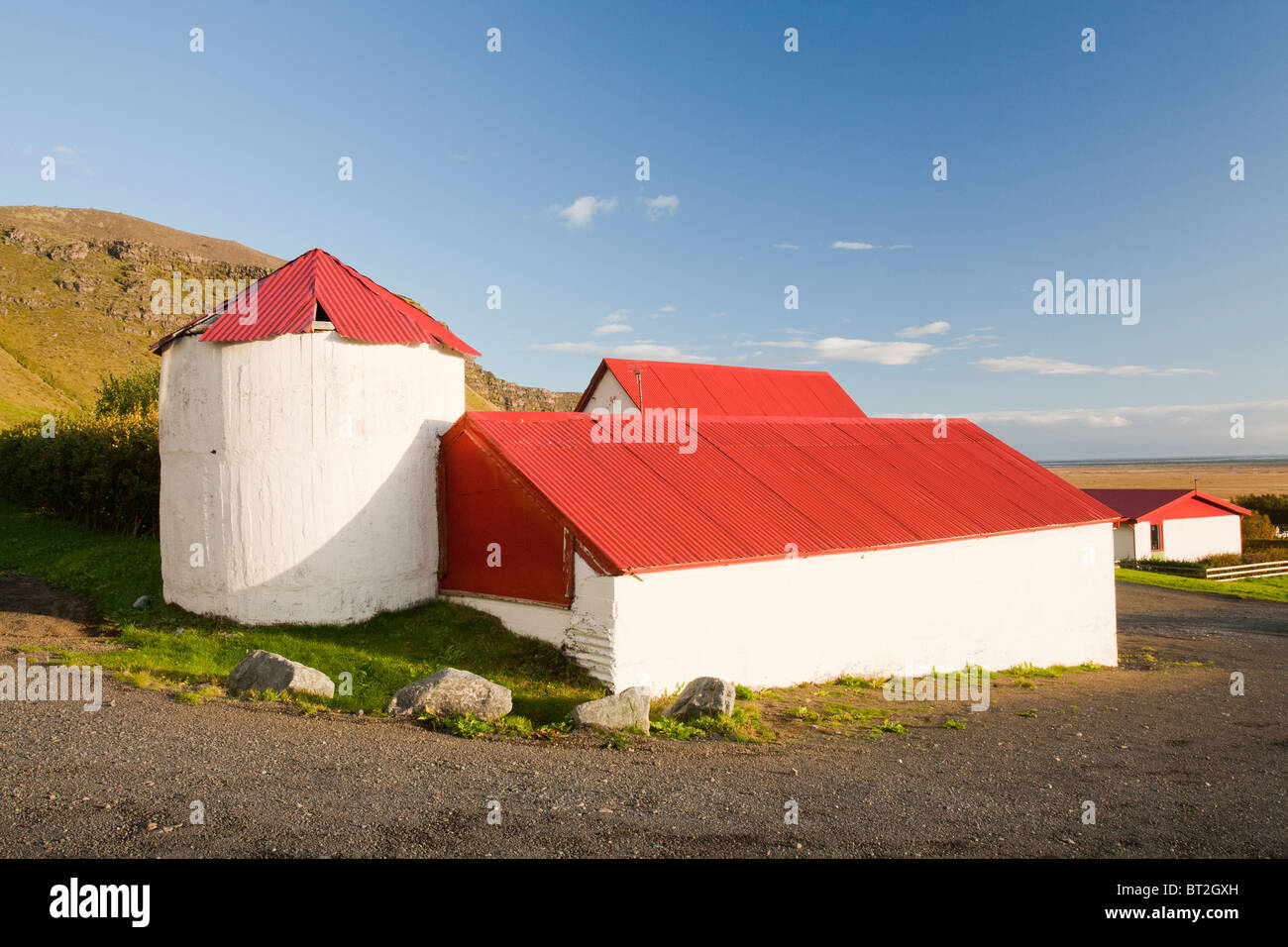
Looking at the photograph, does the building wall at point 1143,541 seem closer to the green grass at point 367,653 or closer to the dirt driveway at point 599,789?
the dirt driveway at point 599,789

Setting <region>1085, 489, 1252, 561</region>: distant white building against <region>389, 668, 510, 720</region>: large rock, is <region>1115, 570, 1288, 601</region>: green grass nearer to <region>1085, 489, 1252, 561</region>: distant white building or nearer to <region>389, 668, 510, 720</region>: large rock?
<region>1085, 489, 1252, 561</region>: distant white building

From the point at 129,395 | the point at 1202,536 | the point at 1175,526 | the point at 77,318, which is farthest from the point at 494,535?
the point at 77,318

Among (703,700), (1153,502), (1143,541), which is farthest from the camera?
(1153,502)

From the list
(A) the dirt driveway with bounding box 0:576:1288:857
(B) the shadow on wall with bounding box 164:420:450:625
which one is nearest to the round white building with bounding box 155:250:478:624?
(B) the shadow on wall with bounding box 164:420:450:625

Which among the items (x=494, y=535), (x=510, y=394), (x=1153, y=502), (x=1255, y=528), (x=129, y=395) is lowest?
(x=1255, y=528)

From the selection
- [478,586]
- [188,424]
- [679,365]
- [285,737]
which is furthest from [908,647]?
[679,365]

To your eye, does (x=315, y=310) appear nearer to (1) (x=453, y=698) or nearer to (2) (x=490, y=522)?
(2) (x=490, y=522)

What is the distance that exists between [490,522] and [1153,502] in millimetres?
48483

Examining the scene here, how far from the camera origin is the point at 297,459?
1537 centimetres

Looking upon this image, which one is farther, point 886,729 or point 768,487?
point 768,487

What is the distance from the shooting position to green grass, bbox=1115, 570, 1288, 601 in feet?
123

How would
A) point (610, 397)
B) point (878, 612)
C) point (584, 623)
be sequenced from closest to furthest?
point (584, 623) → point (878, 612) → point (610, 397)

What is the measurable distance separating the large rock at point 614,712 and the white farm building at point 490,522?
1607 mm

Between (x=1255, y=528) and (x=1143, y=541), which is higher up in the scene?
(x=1255, y=528)
